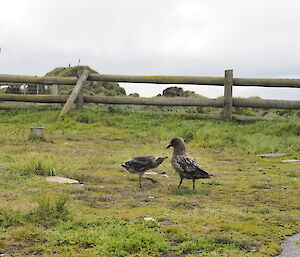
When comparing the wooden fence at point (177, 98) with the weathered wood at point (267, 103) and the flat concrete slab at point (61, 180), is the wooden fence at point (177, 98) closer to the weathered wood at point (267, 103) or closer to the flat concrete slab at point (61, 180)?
the weathered wood at point (267, 103)

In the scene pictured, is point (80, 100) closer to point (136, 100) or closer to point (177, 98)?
point (136, 100)

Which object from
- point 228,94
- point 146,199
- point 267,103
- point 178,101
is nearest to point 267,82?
point 267,103

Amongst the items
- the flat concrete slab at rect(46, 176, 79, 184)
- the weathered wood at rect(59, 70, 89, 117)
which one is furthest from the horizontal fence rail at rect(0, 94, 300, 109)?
the flat concrete slab at rect(46, 176, 79, 184)

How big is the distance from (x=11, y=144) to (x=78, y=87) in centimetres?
595

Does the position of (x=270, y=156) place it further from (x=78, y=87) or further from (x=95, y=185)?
(x=78, y=87)

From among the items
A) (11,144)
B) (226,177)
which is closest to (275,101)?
(226,177)

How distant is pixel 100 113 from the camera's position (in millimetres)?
16984

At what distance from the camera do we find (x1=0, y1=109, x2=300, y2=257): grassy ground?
4.52 m

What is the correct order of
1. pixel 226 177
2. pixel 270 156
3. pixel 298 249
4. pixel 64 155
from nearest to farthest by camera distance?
1. pixel 298 249
2. pixel 226 177
3. pixel 64 155
4. pixel 270 156

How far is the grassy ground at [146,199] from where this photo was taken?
452 centimetres

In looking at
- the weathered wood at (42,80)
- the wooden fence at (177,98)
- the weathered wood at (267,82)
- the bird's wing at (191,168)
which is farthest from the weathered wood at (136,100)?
the bird's wing at (191,168)

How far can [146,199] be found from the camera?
6.59 metres

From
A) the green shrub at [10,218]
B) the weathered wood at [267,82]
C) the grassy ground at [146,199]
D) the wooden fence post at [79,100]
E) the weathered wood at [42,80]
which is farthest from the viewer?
the weathered wood at [42,80]

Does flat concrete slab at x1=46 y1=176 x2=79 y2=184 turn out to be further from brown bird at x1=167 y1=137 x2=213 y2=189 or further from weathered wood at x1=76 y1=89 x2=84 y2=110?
weathered wood at x1=76 y1=89 x2=84 y2=110
